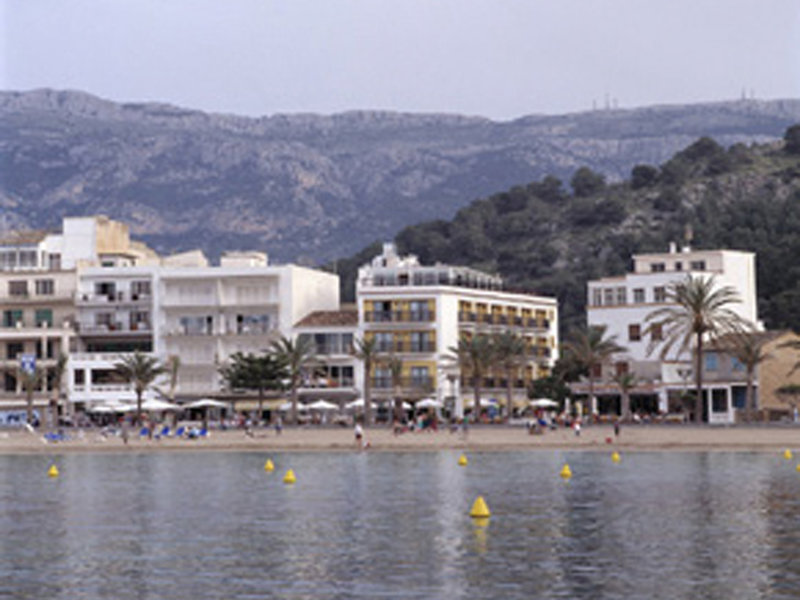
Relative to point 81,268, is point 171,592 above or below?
below

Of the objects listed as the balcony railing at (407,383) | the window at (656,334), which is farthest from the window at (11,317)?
the window at (656,334)

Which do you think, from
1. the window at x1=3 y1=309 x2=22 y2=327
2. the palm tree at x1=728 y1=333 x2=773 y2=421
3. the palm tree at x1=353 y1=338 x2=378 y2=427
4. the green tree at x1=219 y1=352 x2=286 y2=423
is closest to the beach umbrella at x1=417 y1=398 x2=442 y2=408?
the palm tree at x1=353 y1=338 x2=378 y2=427

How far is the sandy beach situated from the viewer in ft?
321

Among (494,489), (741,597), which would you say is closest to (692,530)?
(741,597)

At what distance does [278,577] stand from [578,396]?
95.1 metres

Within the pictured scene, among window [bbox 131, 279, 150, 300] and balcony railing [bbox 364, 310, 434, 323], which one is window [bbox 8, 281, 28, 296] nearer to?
window [bbox 131, 279, 150, 300]

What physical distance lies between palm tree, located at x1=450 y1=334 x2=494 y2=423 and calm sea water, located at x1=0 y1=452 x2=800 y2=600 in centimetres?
4060

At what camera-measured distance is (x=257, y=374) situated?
130 m

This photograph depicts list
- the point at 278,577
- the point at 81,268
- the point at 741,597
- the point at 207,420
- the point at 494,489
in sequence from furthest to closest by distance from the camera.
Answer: the point at 81,268, the point at 207,420, the point at 494,489, the point at 278,577, the point at 741,597

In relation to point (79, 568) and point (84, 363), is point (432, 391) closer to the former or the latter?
point (84, 363)

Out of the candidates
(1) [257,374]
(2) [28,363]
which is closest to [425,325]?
(1) [257,374]

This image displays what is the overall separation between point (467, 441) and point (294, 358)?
89.4 feet

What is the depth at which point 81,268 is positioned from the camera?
14562cm

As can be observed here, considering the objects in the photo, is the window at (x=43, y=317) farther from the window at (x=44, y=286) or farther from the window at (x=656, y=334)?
the window at (x=656, y=334)
